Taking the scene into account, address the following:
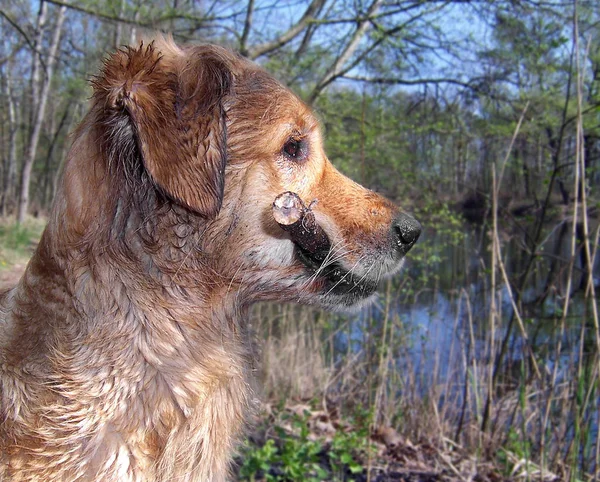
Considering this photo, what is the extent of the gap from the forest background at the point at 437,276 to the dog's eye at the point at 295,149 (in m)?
2.25

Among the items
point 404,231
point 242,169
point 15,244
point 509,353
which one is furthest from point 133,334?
point 15,244

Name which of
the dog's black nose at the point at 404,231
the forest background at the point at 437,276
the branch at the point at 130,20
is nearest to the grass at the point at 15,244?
the forest background at the point at 437,276

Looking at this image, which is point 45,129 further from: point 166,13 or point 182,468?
point 182,468

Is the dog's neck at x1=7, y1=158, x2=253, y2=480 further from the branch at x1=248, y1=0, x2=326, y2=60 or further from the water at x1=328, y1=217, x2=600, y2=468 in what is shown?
the branch at x1=248, y1=0, x2=326, y2=60

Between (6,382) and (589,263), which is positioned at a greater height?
(589,263)

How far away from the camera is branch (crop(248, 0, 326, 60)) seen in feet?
23.4

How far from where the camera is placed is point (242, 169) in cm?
203

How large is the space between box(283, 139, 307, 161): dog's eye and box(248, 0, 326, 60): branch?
5.45 m

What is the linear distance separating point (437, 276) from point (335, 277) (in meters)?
5.89

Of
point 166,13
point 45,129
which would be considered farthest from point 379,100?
point 45,129

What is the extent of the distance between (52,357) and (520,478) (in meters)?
3.98

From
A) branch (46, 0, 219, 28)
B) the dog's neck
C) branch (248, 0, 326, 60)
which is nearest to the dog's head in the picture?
the dog's neck

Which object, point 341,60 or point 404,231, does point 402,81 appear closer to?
point 341,60

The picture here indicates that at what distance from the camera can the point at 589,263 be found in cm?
372
